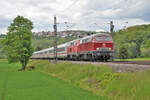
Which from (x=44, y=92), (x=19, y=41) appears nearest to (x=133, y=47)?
(x=19, y=41)

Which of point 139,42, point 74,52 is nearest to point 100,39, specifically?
point 74,52

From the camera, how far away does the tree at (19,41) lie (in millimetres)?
49438

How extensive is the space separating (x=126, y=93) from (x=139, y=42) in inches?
6042

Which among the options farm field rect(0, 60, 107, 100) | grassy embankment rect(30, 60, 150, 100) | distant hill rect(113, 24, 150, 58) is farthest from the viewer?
distant hill rect(113, 24, 150, 58)

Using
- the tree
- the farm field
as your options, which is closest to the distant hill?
the tree

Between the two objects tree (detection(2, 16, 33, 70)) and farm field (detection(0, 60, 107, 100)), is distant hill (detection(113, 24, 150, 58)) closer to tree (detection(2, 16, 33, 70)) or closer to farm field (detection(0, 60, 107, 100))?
tree (detection(2, 16, 33, 70))

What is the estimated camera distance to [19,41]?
4997cm

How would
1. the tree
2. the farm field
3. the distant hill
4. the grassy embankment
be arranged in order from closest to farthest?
1. the grassy embankment
2. the farm field
3. the tree
4. the distant hill

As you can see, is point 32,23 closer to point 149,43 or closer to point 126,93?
point 126,93

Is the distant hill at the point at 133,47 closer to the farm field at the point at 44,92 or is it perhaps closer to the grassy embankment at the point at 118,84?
the grassy embankment at the point at 118,84

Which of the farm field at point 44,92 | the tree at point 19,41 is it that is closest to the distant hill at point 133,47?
the tree at point 19,41

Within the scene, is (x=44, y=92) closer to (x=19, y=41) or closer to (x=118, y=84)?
(x=118, y=84)

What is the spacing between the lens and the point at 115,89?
1252 centimetres

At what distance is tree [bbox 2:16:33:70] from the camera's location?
162ft
